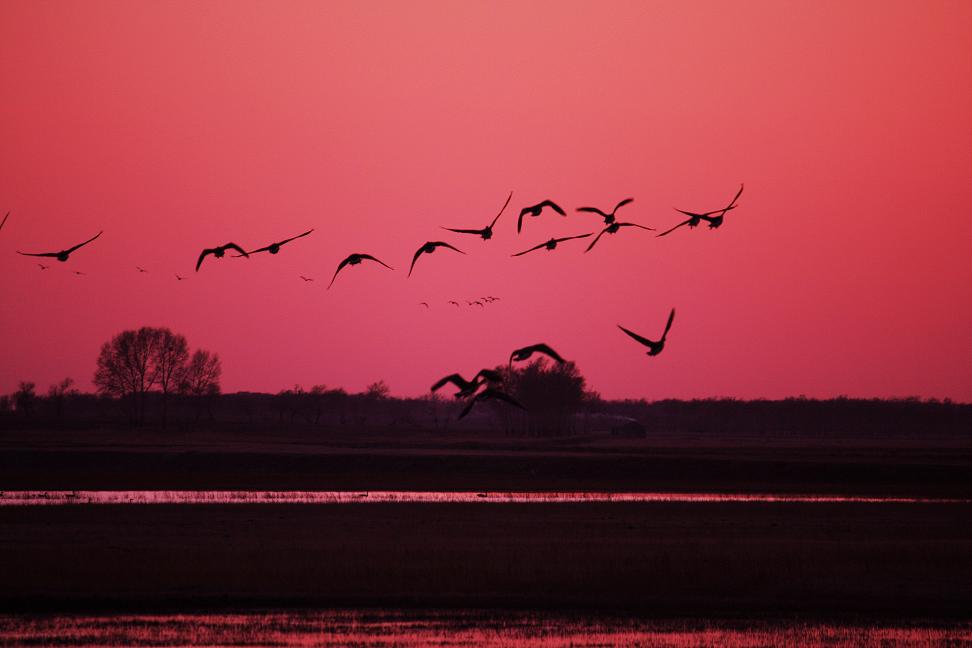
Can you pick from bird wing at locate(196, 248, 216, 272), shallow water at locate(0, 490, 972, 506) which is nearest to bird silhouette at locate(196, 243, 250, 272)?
bird wing at locate(196, 248, 216, 272)

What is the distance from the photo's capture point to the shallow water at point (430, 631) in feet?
85.5

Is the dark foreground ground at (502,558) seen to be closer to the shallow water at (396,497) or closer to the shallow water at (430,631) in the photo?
the shallow water at (430,631)

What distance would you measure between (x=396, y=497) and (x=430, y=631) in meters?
37.3

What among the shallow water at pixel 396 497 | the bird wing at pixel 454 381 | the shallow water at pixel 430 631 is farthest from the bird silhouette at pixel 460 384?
the shallow water at pixel 396 497

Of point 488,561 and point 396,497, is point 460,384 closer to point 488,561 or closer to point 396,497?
point 488,561

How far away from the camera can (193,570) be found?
3509 centimetres

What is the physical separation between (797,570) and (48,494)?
40786mm

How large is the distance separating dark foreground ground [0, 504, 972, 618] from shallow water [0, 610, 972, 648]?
1679 millimetres

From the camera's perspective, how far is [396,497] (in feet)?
211

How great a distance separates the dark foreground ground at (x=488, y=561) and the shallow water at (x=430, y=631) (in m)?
1.68

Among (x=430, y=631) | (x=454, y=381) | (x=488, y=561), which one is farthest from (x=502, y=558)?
(x=454, y=381)

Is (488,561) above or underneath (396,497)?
underneath

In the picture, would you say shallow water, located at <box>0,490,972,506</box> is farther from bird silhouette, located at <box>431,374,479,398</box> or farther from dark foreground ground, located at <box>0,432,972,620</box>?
bird silhouette, located at <box>431,374,479,398</box>

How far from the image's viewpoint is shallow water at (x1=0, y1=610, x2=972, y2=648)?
26.0 metres
